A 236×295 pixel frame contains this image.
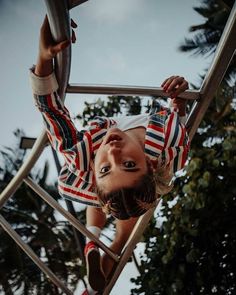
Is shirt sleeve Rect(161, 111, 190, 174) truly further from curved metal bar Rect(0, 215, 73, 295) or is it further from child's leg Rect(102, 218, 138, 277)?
curved metal bar Rect(0, 215, 73, 295)

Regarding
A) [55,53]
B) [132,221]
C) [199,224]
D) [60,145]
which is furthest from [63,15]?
[199,224]

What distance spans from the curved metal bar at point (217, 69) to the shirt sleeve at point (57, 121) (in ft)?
1.06

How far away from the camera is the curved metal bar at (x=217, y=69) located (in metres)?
1.13

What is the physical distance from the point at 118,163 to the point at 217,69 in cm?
36

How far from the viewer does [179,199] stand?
3.09 metres

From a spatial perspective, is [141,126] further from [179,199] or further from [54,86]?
[179,199]

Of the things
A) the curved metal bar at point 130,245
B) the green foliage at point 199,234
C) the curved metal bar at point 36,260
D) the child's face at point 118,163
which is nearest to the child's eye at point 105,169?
the child's face at point 118,163

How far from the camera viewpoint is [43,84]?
3.76ft

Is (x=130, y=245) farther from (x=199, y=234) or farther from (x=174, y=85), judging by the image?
(x=199, y=234)

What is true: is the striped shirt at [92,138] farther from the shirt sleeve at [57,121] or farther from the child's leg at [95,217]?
the child's leg at [95,217]

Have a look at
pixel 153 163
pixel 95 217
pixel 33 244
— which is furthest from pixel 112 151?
pixel 33 244

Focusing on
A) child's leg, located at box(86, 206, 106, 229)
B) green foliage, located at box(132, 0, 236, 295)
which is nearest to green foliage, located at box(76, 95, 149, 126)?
green foliage, located at box(132, 0, 236, 295)

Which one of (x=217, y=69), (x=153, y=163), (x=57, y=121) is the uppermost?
(x=217, y=69)

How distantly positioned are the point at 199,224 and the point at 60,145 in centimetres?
179
